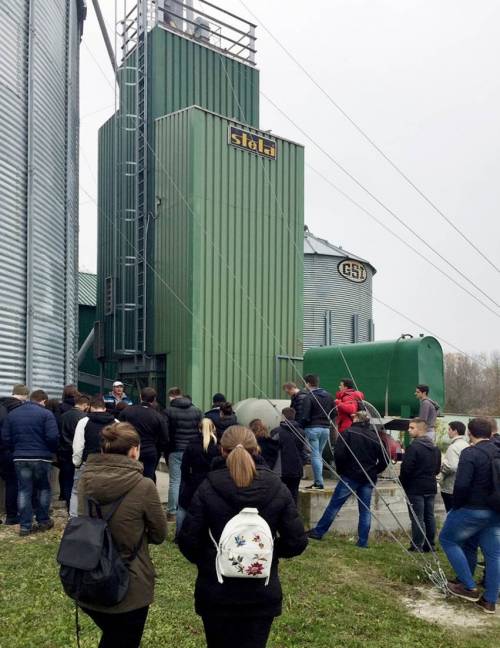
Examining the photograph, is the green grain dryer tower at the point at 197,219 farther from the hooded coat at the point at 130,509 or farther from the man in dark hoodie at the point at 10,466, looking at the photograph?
the hooded coat at the point at 130,509

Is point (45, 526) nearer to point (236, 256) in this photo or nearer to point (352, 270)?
point (236, 256)

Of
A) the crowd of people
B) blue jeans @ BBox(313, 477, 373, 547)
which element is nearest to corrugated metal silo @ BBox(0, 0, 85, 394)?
the crowd of people

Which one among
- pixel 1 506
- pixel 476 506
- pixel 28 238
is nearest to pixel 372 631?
pixel 476 506

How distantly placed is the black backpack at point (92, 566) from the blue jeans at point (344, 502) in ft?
17.5

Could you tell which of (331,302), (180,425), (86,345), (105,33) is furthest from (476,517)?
(331,302)

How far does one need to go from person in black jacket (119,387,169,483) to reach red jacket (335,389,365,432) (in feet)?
8.60

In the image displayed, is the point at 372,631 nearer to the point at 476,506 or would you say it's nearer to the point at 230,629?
the point at 476,506

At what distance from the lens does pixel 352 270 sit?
2697cm

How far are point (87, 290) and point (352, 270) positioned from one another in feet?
34.1

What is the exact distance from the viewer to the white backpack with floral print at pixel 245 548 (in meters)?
3.60

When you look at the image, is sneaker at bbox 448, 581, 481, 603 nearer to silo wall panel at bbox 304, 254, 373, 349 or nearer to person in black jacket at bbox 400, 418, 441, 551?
person in black jacket at bbox 400, 418, 441, 551

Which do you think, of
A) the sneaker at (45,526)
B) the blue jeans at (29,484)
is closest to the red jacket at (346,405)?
the blue jeans at (29,484)

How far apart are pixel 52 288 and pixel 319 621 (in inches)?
334

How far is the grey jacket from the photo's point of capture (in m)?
8.03
